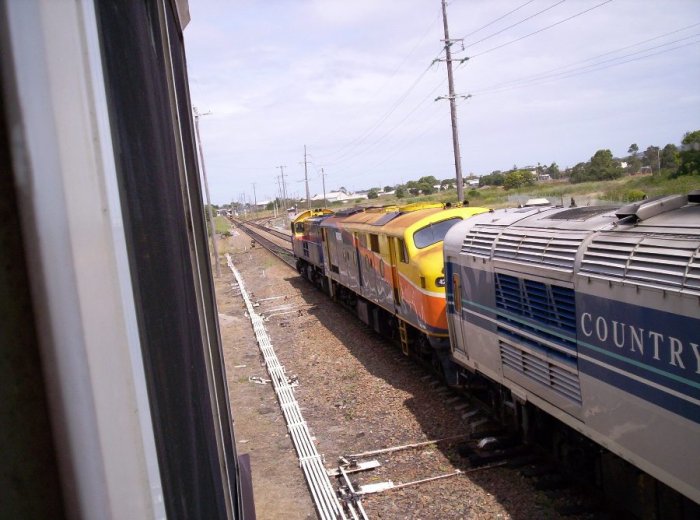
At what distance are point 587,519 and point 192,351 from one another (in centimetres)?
592

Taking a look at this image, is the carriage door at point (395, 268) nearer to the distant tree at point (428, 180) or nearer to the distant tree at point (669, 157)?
the distant tree at point (669, 157)

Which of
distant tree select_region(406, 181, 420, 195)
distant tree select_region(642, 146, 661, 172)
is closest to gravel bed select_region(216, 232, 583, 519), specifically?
distant tree select_region(642, 146, 661, 172)

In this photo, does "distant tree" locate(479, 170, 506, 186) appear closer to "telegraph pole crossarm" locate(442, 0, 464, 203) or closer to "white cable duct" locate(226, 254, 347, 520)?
"telegraph pole crossarm" locate(442, 0, 464, 203)

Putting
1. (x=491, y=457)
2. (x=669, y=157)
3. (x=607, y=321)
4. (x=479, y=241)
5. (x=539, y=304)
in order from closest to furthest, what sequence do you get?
(x=607, y=321)
(x=539, y=304)
(x=491, y=457)
(x=479, y=241)
(x=669, y=157)

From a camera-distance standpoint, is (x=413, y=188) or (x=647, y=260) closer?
(x=647, y=260)

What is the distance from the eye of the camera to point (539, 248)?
6328 mm

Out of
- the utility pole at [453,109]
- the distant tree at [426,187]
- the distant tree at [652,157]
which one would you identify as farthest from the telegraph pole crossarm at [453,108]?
the distant tree at [426,187]

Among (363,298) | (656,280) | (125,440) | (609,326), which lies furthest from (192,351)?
(363,298)

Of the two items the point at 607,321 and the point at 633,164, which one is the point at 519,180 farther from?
the point at 607,321

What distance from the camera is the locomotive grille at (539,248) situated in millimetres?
5812

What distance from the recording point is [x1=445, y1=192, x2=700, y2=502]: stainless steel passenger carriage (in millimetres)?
4316

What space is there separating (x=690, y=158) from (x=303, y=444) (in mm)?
19125

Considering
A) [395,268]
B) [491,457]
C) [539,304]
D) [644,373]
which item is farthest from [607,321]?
[395,268]

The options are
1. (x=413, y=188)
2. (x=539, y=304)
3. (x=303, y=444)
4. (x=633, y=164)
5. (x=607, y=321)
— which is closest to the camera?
(x=607, y=321)
